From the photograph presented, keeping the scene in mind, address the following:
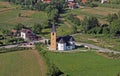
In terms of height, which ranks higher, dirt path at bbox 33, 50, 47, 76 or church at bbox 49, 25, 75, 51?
church at bbox 49, 25, 75, 51

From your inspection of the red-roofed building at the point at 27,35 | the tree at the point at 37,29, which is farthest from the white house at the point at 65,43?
the tree at the point at 37,29

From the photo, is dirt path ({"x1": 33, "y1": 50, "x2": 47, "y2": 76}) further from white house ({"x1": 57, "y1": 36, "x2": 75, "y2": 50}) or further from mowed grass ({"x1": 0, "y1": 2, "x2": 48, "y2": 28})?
mowed grass ({"x1": 0, "y1": 2, "x2": 48, "y2": 28})

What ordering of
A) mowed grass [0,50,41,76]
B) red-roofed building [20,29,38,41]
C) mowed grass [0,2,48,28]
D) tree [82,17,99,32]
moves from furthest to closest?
1. mowed grass [0,2,48,28]
2. tree [82,17,99,32]
3. red-roofed building [20,29,38,41]
4. mowed grass [0,50,41,76]

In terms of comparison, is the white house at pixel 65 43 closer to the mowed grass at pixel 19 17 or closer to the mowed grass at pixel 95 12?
the mowed grass at pixel 19 17

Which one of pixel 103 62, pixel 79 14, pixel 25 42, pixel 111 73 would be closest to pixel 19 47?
pixel 25 42

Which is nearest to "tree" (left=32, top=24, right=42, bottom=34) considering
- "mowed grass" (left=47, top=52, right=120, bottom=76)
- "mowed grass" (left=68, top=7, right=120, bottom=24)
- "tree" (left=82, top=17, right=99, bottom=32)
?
"tree" (left=82, top=17, right=99, bottom=32)

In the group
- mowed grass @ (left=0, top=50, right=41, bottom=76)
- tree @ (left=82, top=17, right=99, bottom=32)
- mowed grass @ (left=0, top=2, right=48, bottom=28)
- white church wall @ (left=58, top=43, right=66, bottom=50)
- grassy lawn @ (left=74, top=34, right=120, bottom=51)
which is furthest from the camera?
mowed grass @ (left=0, top=2, right=48, bottom=28)

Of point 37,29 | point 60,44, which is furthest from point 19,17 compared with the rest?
point 60,44
